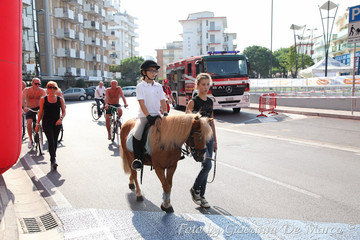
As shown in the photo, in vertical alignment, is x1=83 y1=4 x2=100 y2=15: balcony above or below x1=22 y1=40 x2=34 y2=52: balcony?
above

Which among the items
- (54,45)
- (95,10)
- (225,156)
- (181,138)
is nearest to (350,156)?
(225,156)

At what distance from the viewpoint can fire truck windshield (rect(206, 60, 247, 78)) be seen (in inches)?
645

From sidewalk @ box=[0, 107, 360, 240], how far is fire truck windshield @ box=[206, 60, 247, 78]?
38.1ft

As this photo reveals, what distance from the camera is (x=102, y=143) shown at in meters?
9.78

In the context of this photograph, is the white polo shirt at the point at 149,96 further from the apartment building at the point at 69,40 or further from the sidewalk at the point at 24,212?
the apartment building at the point at 69,40

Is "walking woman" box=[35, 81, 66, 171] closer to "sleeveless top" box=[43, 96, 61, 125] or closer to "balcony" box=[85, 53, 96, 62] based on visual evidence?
"sleeveless top" box=[43, 96, 61, 125]

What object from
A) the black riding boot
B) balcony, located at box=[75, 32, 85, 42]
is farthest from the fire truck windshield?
balcony, located at box=[75, 32, 85, 42]

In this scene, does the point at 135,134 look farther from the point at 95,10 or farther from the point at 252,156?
the point at 95,10

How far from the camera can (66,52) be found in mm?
50844

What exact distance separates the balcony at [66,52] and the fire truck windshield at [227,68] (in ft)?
130

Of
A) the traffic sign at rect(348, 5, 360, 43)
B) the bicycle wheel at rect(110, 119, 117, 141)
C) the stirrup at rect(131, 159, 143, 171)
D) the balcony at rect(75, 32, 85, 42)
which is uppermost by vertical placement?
the balcony at rect(75, 32, 85, 42)

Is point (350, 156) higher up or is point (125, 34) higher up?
point (125, 34)

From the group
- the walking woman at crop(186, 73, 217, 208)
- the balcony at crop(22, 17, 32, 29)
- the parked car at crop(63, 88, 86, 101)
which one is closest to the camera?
the walking woman at crop(186, 73, 217, 208)

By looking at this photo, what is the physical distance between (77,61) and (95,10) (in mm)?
12475
